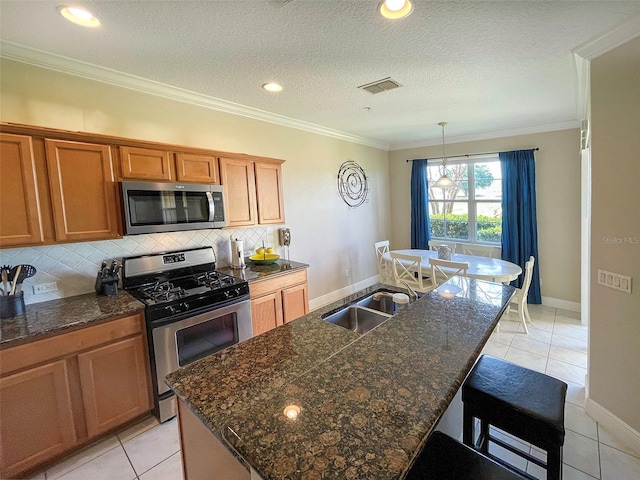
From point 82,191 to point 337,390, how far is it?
7.30ft

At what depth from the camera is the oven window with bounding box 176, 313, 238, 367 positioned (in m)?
2.31

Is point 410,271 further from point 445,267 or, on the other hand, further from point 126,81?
point 126,81

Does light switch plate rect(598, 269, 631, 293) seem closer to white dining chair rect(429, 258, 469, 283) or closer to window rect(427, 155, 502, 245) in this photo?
white dining chair rect(429, 258, 469, 283)

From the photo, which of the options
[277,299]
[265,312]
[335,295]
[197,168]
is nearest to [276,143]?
[197,168]

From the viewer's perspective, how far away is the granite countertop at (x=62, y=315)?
1698mm

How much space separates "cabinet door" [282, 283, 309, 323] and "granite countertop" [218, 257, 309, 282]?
0.69ft

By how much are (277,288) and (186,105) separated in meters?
2.00

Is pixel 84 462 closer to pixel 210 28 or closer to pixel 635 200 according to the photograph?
pixel 210 28

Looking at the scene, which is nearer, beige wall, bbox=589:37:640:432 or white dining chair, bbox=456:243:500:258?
beige wall, bbox=589:37:640:432

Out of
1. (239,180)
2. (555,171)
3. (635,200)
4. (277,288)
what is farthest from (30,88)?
(555,171)

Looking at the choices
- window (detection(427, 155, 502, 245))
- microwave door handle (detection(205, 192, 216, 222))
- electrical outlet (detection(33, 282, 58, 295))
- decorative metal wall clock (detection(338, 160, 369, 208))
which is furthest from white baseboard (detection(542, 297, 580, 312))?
electrical outlet (detection(33, 282, 58, 295))

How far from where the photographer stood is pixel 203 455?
1.16 meters

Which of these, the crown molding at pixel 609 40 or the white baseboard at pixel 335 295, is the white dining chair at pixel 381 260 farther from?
the crown molding at pixel 609 40

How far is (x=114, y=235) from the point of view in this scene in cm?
225
